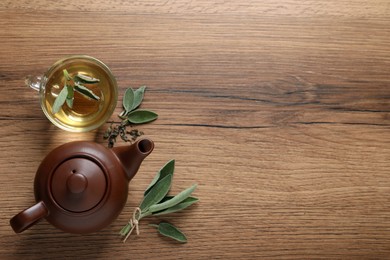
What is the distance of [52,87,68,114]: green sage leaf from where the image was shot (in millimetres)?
1145

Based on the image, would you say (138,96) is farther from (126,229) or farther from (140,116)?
(126,229)

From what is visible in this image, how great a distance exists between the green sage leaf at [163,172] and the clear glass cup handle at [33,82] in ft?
0.98

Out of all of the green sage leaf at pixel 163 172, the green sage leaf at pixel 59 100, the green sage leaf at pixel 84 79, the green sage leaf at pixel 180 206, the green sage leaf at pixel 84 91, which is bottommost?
the green sage leaf at pixel 180 206

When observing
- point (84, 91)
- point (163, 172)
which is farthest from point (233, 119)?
point (84, 91)

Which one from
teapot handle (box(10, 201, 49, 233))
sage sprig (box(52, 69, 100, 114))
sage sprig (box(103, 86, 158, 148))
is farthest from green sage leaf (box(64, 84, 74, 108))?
teapot handle (box(10, 201, 49, 233))

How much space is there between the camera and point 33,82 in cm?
122

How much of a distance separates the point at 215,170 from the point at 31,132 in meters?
0.39

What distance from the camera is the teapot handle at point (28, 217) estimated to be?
1.07 m

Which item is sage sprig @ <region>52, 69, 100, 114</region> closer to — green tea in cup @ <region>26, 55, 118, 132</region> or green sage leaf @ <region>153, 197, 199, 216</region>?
green tea in cup @ <region>26, 55, 118, 132</region>

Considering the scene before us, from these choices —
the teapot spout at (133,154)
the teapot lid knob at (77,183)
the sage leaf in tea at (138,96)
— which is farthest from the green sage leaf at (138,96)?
the teapot lid knob at (77,183)

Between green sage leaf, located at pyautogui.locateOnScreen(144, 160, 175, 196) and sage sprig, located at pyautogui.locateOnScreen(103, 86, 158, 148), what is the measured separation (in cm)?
9

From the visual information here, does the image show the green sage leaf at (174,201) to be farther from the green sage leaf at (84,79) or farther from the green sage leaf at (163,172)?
the green sage leaf at (84,79)

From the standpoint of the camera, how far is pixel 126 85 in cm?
126

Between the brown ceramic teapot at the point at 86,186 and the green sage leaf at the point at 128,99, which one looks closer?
the brown ceramic teapot at the point at 86,186
